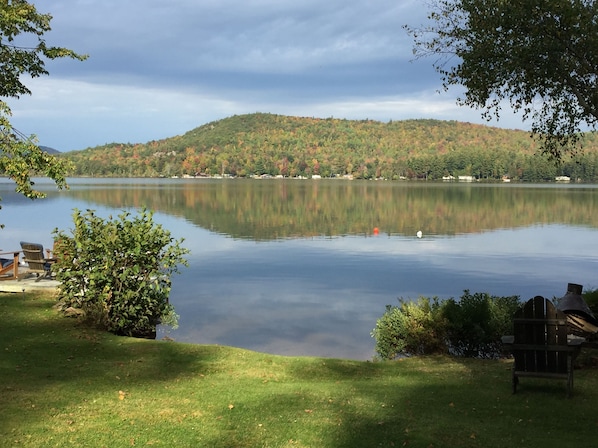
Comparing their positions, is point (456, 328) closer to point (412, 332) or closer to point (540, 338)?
point (412, 332)

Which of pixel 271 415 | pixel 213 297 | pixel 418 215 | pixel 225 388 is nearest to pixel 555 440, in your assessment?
pixel 271 415

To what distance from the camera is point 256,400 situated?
26.5 ft

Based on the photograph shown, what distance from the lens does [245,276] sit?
2733 cm

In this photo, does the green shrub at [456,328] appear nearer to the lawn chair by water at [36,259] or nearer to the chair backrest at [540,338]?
the chair backrest at [540,338]

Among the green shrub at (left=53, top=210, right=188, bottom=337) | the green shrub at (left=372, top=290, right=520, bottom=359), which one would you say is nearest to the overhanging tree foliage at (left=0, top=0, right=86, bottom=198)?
the green shrub at (left=53, top=210, right=188, bottom=337)

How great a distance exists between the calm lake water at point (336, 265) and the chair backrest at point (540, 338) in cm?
663

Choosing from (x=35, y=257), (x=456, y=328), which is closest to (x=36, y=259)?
(x=35, y=257)

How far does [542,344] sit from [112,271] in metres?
9.08

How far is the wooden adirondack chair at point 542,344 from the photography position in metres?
8.41

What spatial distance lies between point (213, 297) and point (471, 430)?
1635 centimetres

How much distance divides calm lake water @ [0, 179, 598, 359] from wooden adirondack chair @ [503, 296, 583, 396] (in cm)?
662

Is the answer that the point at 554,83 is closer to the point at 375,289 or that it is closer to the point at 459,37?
the point at 459,37

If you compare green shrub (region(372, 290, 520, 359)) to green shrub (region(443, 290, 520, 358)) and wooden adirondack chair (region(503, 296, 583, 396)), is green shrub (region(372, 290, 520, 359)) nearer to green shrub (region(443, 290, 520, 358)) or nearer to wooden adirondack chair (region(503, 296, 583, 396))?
green shrub (region(443, 290, 520, 358))

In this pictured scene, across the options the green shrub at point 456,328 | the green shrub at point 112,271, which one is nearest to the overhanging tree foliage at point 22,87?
the green shrub at point 112,271
